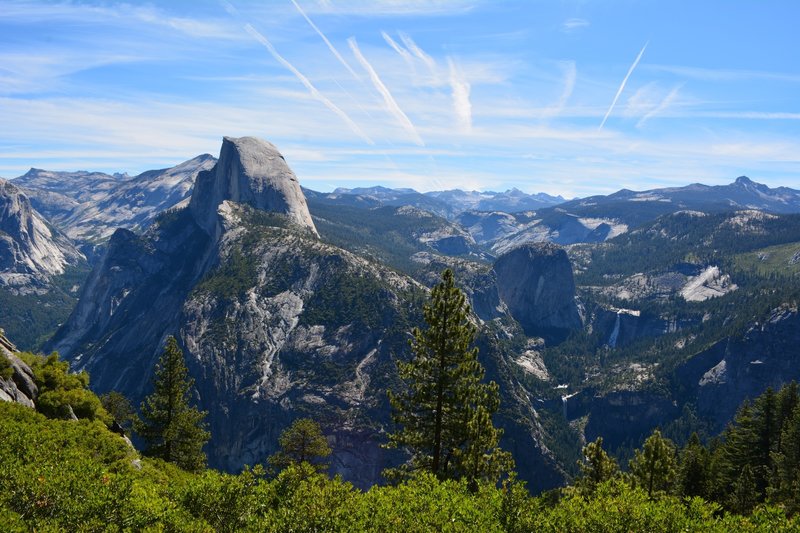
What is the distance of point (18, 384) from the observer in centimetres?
3450

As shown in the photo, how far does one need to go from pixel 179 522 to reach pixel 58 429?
15092 millimetres

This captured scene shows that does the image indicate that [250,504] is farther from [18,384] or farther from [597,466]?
[597,466]

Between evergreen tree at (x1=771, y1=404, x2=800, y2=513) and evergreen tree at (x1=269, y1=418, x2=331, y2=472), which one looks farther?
evergreen tree at (x1=269, y1=418, x2=331, y2=472)

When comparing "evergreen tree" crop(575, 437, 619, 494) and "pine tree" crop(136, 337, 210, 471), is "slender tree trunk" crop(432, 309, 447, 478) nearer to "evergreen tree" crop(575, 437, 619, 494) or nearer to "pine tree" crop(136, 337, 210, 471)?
"evergreen tree" crop(575, 437, 619, 494)

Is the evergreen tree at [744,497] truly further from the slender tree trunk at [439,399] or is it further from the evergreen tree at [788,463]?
the slender tree trunk at [439,399]

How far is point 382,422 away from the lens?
506 ft

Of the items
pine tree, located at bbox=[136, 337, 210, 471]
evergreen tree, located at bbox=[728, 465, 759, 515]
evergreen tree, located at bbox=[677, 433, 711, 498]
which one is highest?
pine tree, located at bbox=[136, 337, 210, 471]

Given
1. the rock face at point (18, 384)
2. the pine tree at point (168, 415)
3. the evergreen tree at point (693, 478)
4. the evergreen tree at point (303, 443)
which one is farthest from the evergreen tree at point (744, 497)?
the rock face at point (18, 384)

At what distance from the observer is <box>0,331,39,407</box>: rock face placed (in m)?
31.9

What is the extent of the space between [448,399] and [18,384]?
3074 centimetres

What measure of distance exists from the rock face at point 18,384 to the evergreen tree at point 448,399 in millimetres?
25421

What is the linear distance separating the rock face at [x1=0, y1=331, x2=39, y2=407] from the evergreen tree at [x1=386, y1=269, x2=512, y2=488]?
25.4 metres

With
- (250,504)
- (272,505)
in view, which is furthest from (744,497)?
(250,504)

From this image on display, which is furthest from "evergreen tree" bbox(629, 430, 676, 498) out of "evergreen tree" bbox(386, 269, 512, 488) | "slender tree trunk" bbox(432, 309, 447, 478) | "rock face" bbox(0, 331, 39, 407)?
"rock face" bbox(0, 331, 39, 407)
